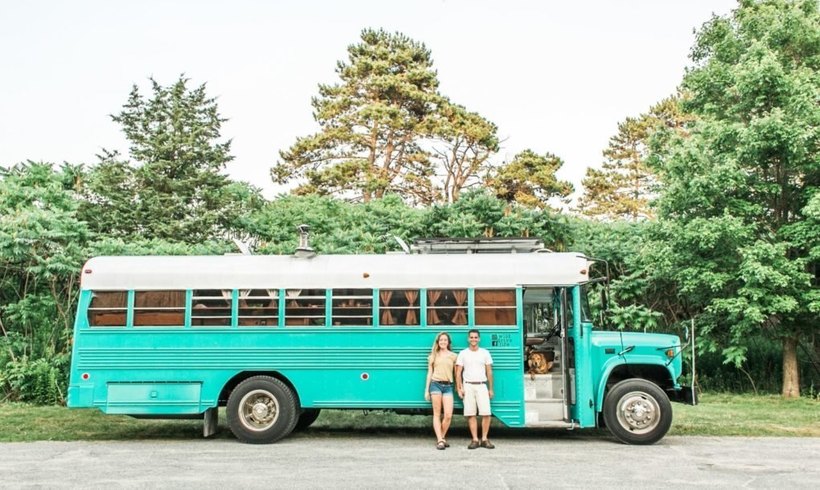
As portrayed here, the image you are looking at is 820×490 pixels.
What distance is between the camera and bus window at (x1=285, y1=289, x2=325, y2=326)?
11.5m

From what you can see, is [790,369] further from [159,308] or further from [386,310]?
[159,308]

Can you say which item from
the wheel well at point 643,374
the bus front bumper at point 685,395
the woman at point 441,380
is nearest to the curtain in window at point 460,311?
the woman at point 441,380

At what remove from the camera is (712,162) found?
17.3m

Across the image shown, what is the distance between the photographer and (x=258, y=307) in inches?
453

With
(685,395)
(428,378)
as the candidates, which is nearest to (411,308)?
(428,378)

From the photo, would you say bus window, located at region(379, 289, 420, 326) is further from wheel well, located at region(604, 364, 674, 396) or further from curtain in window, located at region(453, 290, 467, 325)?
wheel well, located at region(604, 364, 674, 396)

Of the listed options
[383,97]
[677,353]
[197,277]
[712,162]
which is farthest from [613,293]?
[383,97]

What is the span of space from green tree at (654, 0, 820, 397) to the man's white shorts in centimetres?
728

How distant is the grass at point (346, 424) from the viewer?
12156mm

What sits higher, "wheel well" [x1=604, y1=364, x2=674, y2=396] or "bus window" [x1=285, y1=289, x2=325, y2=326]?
"bus window" [x1=285, y1=289, x2=325, y2=326]

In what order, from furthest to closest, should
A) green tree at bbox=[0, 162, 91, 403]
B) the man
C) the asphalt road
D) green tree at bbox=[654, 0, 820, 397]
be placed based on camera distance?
green tree at bbox=[654, 0, 820, 397]
green tree at bbox=[0, 162, 91, 403]
the man
the asphalt road

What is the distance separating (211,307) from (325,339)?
5.74 feet

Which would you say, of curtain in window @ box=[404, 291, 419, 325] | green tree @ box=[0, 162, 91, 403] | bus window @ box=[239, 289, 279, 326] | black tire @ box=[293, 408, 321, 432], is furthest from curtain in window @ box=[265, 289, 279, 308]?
green tree @ box=[0, 162, 91, 403]

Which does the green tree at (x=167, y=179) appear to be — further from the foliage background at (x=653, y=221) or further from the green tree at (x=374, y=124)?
the green tree at (x=374, y=124)
